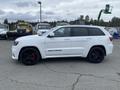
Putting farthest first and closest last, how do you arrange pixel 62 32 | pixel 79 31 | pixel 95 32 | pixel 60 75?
pixel 95 32 < pixel 79 31 < pixel 62 32 < pixel 60 75

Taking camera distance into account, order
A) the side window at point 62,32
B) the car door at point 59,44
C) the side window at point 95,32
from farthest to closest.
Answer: the side window at point 95,32, the side window at point 62,32, the car door at point 59,44

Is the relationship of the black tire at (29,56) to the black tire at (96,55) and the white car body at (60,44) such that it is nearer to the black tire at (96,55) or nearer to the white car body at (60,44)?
the white car body at (60,44)

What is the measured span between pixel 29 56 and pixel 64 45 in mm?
1594

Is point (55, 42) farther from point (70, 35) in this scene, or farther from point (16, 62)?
point (16, 62)

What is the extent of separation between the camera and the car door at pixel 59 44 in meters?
8.72

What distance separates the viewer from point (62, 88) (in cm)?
557

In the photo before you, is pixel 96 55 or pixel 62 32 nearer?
pixel 62 32

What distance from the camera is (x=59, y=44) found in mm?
8797

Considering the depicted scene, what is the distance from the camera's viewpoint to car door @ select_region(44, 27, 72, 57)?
8719 millimetres

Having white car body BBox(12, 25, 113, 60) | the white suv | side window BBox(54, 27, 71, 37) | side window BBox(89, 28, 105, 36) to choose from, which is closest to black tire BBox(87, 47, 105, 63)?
the white suv

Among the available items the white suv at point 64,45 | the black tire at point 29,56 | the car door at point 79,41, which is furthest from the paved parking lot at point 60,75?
the car door at point 79,41

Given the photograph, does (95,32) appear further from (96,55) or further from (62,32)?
(62,32)

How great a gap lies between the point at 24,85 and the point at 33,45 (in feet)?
9.68

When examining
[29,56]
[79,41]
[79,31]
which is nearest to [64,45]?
[79,41]
